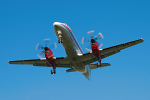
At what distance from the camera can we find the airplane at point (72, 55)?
34.2m

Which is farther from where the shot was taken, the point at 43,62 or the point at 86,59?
the point at 43,62

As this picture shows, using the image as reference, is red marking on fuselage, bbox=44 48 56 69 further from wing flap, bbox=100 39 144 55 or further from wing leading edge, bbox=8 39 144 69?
wing flap, bbox=100 39 144 55

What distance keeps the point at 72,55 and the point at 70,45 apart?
187cm

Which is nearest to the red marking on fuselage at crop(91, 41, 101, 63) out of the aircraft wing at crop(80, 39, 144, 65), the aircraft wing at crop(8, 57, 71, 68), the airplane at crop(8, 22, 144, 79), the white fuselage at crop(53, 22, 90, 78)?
the airplane at crop(8, 22, 144, 79)

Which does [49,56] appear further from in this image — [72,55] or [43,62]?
[72,55]

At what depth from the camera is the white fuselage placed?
3361 centimetres

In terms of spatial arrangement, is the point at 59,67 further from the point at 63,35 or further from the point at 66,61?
the point at 63,35

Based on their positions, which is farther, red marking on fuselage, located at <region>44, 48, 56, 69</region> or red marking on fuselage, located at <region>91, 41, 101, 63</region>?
red marking on fuselage, located at <region>44, 48, 56, 69</region>

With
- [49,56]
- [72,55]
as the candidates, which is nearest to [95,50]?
[72,55]

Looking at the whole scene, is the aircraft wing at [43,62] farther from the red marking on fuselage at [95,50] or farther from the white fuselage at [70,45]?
the red marking on fuselage at [95,50]

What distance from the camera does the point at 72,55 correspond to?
3603 cm

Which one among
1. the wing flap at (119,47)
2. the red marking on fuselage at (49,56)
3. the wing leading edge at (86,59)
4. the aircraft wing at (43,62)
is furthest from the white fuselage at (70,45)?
the wing flap at (119,47)

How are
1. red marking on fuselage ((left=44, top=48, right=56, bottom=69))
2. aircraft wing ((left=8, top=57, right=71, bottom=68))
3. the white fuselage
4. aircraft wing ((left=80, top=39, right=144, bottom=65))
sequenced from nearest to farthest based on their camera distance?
the white fuselage, aircraft wing ((left=80, top=39, right=144, bottom=65)), red marking on fuselage ((left=44, top=48, right=56, bottom=69)), aircraft wing ((left=8, top=57, right=71, bottom=68))

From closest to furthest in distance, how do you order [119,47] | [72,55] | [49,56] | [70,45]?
[70,45] < [119,47] < [72,55] < [49,56]
